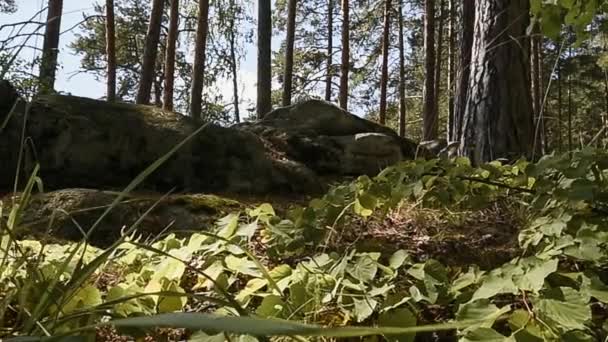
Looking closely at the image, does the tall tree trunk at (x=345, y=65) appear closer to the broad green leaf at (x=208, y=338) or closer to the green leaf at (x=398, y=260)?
the green leaf at (x=398, y=260)

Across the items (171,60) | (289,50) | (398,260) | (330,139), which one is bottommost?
(398,260)

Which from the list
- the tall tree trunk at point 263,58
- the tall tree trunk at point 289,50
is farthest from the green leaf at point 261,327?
the tall tree trunk at point 289,50

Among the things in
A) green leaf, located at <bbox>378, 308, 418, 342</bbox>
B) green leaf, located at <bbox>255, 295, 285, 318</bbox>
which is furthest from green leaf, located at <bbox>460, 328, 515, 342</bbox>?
green leaf, located at <bbox>255, 295, 285, 318</bbox>

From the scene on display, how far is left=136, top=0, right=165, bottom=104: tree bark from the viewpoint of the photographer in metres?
9.56

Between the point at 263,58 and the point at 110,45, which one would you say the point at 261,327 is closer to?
the point at 263,58

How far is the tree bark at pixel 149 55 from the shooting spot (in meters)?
9.56

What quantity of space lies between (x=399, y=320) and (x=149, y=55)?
31.0 feet

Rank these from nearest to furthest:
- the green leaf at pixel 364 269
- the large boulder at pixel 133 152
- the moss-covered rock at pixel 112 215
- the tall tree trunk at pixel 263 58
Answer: the green leaf at pixel 364 269 → the moss-covered rock at pixel 112 215 → the large boulder at pixel 133 152 → the tall tree trunk at pixel 263 58

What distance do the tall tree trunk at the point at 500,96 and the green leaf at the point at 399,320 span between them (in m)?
2.50

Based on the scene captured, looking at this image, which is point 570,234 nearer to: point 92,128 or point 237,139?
point 237,139

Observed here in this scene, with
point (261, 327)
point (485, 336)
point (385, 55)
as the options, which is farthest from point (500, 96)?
point (385, 55)

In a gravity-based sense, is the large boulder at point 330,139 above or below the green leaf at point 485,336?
above

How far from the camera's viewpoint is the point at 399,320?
106 centimetres

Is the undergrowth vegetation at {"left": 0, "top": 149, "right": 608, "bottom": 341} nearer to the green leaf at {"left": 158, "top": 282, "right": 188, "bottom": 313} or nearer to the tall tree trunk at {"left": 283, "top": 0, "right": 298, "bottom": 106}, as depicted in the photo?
the green leaf at {"left": 158, "top": 282, "right": 188, "bottom": 313}
